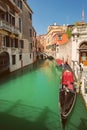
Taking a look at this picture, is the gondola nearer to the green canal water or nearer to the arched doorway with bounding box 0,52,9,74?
the green canal water

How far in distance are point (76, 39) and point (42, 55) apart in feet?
106

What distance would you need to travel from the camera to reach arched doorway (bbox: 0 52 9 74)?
16834mm

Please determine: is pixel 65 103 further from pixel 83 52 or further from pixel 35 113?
pixel 83 52

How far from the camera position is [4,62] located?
58.5 ft

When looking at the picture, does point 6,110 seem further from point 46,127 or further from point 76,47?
point 76,47

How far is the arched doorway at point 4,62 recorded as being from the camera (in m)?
16.8

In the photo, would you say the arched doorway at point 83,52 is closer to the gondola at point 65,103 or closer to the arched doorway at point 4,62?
the arched doorway at point 4,62

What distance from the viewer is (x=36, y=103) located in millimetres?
8609

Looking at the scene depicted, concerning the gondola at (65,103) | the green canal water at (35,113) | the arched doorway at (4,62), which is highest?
the arched doorway at (4,62)

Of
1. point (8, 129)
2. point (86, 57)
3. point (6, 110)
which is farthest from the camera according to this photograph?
point (86, 57)

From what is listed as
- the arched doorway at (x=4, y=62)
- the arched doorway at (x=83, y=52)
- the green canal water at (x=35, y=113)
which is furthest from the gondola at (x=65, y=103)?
the arched doorway at (x=4, y=62)

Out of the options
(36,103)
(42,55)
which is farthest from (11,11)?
(42,55)

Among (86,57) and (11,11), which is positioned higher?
(11,11)

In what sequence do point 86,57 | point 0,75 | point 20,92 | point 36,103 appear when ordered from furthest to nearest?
1. point 86,57
2. point 0,75
3. point 20,92
4. point 36,103
